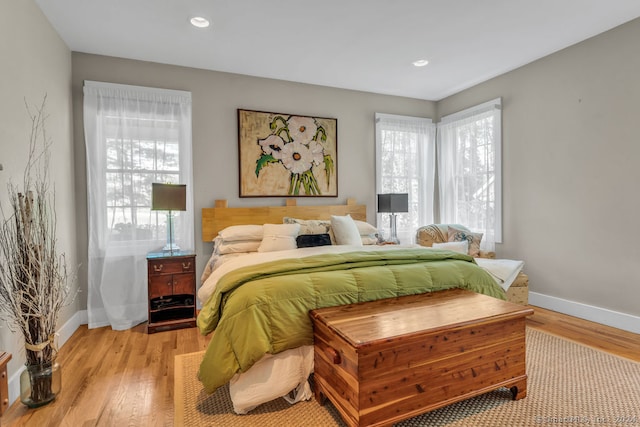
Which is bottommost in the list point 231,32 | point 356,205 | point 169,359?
point 169,359

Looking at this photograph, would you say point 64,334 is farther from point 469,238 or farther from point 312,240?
point 469,238

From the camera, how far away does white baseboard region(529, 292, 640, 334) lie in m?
2.96

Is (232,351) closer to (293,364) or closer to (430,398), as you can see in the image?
(293,364)

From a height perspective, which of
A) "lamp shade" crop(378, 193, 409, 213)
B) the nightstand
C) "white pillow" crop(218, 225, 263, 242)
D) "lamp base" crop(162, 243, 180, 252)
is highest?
"lamp shade" crop(378, 193, 409, 213)

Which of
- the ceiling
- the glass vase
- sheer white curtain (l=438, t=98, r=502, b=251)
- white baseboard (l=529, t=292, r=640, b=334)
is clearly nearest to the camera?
the glass vase

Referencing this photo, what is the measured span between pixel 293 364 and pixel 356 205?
272 cm

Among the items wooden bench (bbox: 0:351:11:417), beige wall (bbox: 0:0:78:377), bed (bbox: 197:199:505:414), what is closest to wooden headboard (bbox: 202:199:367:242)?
bed (bbox: 197:199:505:414)

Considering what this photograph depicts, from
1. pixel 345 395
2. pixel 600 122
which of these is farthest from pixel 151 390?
pixel 600 122

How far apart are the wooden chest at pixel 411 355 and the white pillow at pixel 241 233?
1.65 metres

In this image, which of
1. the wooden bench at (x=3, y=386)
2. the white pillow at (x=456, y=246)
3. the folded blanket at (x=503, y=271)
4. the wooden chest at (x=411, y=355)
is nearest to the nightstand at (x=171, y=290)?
the wooden chest at (x=411, y=355)

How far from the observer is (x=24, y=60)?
7.59 ft

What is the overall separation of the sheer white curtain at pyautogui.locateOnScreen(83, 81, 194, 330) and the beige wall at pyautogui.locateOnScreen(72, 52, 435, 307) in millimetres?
119

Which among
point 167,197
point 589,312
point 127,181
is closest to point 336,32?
point 167,197

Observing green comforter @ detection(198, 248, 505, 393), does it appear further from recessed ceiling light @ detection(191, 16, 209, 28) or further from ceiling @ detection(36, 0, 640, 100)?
recessed ceiling light @ detection(191, 16, 209, 28)
